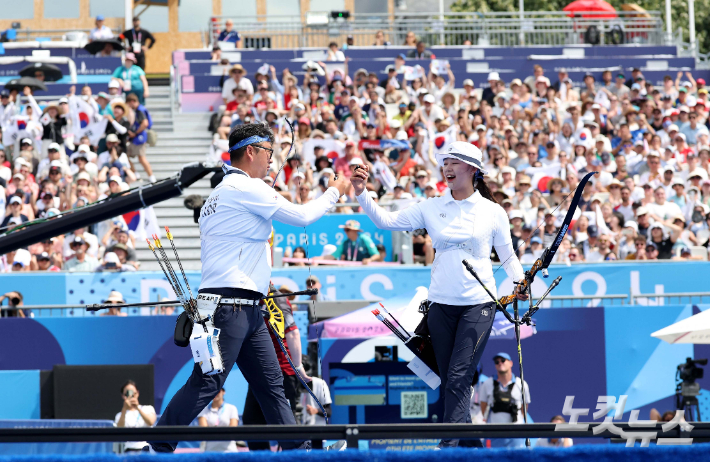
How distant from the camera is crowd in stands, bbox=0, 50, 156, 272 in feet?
41.7


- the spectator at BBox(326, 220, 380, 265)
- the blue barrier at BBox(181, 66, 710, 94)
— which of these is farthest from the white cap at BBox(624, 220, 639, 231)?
the blue barrier at BBox(181, 66, 710, 94)

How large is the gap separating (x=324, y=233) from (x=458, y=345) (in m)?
8.17

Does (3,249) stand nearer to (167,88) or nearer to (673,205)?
(673,205)

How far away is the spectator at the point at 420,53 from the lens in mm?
21391

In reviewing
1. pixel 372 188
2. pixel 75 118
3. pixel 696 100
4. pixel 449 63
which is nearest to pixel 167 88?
pixel 75 118

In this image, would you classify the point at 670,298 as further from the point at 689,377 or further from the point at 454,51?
the point at 454,51

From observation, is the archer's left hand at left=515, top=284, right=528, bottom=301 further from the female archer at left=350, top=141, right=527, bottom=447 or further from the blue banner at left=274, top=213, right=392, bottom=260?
the blue banner at left=274, top=213, right=392, bottom=260

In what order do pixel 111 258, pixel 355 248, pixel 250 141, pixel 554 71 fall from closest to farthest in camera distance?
pixel 250 141, pixel 111 258, pixel 355 248, pixel 554 71

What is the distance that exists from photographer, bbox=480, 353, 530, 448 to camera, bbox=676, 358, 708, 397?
67.0 inches

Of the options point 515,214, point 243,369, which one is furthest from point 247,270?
point 515,214

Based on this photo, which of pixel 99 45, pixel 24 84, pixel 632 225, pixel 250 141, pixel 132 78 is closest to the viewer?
pixel 250 141

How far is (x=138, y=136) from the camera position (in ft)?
54.9

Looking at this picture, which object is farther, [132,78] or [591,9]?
[591,9]

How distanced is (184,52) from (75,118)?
581cm
